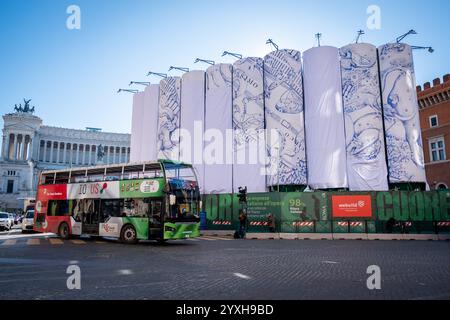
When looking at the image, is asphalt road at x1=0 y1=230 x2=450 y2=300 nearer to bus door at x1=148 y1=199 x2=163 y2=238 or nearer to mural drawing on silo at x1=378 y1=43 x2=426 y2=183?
bus door at x1=148 y1=199 x2=163 y2=238

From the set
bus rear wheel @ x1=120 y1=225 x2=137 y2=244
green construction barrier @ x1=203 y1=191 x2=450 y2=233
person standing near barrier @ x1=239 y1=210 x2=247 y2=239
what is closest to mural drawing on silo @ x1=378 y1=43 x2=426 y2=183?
green construction barrier @ x1=203 y1=191 x2=450 y2=233

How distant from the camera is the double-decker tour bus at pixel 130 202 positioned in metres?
16.6

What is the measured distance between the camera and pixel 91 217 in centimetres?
1912

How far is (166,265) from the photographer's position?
10.1 meters

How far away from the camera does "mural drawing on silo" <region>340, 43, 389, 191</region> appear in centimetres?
2833

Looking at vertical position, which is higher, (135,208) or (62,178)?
(62,178)

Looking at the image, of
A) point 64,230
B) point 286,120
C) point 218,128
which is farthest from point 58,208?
point 286,120

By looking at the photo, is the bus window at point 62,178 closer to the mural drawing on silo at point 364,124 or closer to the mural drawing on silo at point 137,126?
the mural drawing on silo at point 137,126

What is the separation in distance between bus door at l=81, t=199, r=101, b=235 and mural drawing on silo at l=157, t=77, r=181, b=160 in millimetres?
17465

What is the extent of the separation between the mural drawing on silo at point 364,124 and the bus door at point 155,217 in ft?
60.3

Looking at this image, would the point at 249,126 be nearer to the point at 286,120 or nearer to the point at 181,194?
the point at 286,120

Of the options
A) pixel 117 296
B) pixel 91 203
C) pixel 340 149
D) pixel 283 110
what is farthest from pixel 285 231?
pixel 117 296

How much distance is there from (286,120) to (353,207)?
9.97 metres
